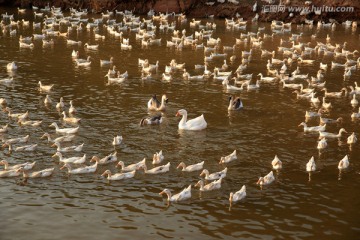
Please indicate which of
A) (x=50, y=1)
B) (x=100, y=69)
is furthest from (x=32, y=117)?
(x=50, y=1)

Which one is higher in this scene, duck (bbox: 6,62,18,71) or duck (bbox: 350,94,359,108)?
duck (bbox: 6,62,18,71)

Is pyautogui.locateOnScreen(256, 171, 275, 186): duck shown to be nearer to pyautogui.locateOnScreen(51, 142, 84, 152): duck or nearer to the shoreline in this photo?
pyautogui.locateOnScreen(51, 142, 84, 152): duck

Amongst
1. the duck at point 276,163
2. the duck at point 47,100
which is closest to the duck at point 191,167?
the duck at point 276,163

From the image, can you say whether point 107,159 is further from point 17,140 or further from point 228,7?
point 228,7

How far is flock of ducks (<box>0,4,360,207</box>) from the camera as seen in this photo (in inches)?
974

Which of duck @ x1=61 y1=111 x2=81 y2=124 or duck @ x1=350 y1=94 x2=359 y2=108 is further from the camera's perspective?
duck @ x1=350 y1=94 x2=359 y2=108

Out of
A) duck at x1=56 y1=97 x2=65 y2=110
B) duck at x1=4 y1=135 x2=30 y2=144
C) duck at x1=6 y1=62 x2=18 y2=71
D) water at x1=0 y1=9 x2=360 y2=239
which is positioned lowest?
water at x1=0 y1=9 x2=360 y2=239

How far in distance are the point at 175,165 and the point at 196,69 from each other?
2048 centimetres

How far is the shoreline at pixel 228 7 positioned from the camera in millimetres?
75312

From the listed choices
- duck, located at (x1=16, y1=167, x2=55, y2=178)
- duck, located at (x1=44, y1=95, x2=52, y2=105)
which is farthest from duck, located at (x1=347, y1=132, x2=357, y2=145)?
duck, located at (x1=44, y1=95, x2=52, y2=105)

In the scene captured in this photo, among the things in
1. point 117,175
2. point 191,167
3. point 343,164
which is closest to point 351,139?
point 343,164

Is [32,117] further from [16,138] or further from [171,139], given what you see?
[171,139]

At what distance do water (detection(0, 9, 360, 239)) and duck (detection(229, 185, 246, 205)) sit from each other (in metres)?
0.34

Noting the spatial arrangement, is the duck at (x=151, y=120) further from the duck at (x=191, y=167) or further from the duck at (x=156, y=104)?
the duck at (x=191, y=167)
